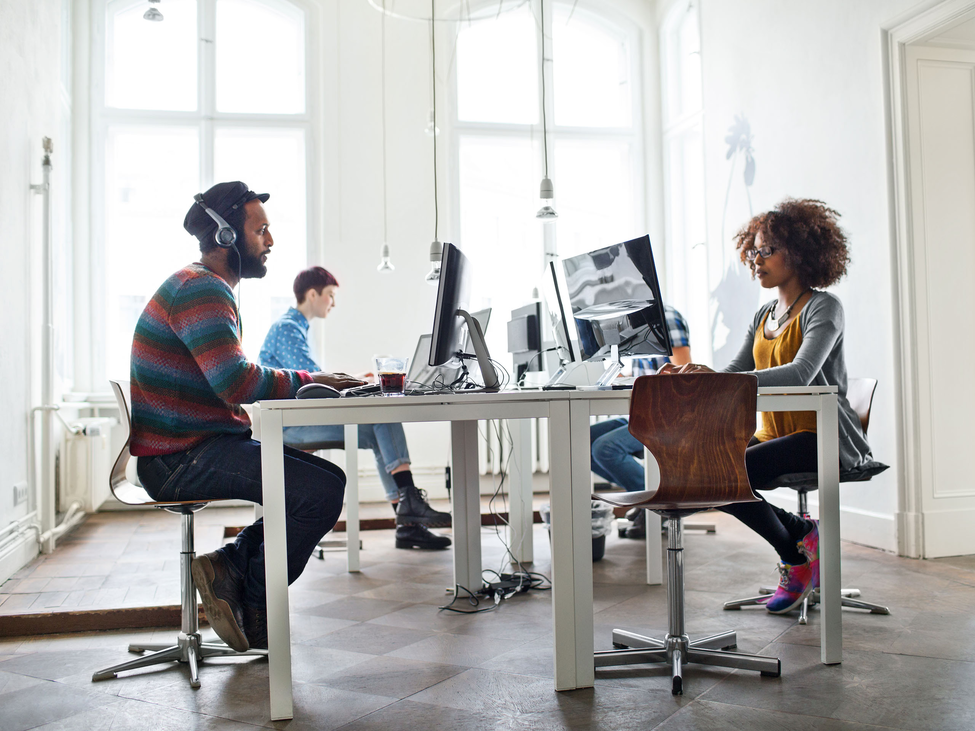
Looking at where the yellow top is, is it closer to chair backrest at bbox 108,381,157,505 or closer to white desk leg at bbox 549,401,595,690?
white desk leg at bbox 549,401,595,690

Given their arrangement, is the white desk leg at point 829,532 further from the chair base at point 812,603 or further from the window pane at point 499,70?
the window pane at point 499,70

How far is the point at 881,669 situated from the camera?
2.13 meters

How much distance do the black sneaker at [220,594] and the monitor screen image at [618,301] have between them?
52.0 inches

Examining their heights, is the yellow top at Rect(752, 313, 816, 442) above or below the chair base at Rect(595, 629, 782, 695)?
above

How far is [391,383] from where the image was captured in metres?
2.29

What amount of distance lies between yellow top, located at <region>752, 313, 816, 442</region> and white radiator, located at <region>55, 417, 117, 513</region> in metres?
3.66

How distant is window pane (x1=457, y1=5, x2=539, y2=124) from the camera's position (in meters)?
5.97

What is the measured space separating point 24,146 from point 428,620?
274 centimetres

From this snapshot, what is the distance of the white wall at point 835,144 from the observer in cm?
368

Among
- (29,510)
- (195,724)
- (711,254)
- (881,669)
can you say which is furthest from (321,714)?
(711,254)

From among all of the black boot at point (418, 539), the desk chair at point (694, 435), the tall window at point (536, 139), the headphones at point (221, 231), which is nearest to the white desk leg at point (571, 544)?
the desk chair at point (694, 435)

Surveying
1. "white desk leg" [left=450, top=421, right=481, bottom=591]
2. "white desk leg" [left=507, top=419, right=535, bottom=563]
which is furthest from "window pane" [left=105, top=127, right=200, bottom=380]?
"white desk leg" [left=450, top=421, right=481, bottom=591]

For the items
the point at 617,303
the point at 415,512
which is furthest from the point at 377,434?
the point at 617,303

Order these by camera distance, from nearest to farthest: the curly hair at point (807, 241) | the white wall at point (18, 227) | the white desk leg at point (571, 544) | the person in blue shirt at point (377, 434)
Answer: the white desk leg at point (571, 544) → the curly hair at point (807, 241) → the white wall at point (18, 227) → the person in blue shirt at point (377, 434)
